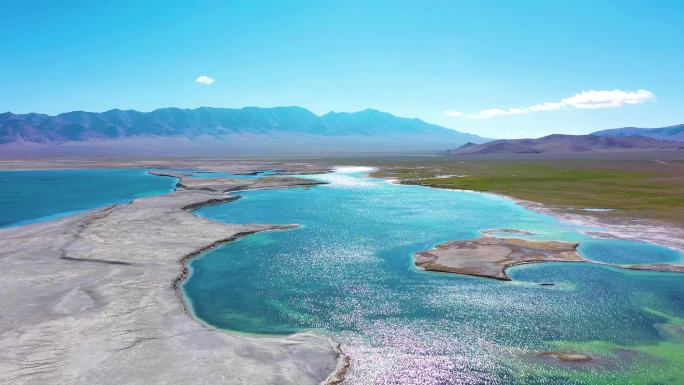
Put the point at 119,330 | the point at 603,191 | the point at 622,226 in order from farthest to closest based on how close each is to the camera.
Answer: the point at 603,191
the point at 622,226
the point at 119,330

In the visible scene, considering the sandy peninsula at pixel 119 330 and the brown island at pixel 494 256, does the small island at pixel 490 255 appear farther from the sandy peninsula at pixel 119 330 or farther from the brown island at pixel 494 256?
the sandy peninsula at pixel 119 330

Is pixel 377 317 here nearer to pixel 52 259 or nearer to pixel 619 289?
pixel 619 289

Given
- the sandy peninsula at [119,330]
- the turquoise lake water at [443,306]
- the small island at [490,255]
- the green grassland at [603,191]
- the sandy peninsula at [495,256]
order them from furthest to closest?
the green grassland at [603,191] → the small island at [490,255] → the sandy peninsula at [495,256] → the turquoise lake water at [443,306] → the sandy peninsula at [119,330]

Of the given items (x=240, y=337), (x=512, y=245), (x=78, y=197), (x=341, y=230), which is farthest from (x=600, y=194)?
(x=78, y=197)

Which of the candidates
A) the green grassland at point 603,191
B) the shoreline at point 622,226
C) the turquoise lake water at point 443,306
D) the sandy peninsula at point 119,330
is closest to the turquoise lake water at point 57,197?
the sandy peninsula at point 119,330

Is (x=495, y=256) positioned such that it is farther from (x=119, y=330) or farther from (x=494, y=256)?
(x=119, y=330)

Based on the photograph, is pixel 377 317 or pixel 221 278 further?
pixel 221 278

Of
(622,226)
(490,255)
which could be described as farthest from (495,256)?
(622,226)

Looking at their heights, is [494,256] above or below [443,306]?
above
